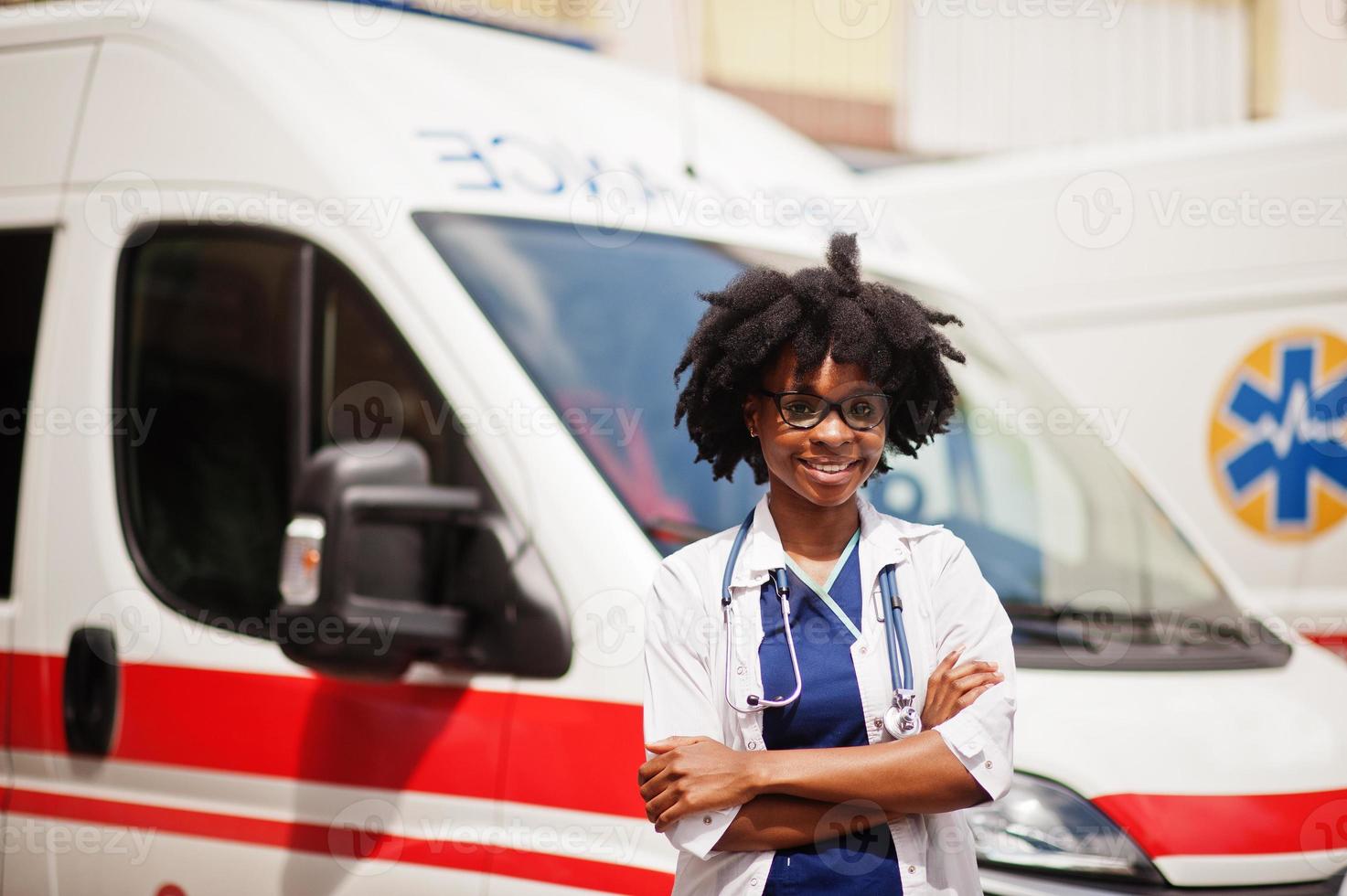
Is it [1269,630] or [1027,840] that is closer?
[1027,840]

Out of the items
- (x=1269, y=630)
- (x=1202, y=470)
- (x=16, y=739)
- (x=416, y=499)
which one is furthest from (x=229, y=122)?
(x=1202, y=470)

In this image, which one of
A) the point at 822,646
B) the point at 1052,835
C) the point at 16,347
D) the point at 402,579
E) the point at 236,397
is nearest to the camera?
the point at 822,646

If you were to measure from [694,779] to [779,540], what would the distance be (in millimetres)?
376

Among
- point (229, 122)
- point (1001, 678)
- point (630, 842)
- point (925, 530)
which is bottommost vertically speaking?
point (630, 842)

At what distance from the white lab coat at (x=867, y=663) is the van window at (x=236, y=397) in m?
1.00

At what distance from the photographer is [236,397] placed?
4711mm

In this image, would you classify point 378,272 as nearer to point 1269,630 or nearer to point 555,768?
point 555,768

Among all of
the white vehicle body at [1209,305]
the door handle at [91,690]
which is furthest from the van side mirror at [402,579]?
the white vehicle body at [1209,305]

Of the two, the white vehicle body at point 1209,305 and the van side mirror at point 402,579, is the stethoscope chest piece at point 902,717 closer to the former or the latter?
the van side mirror at point 402,579

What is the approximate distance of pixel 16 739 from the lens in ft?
11.6

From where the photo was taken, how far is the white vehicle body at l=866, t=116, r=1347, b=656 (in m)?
5.86

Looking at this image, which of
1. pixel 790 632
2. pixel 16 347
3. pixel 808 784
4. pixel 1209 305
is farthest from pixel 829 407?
pixel 1209 305

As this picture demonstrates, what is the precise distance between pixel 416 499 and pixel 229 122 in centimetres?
Answer: 129

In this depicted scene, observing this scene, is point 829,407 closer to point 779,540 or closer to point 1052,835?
point 779,540
